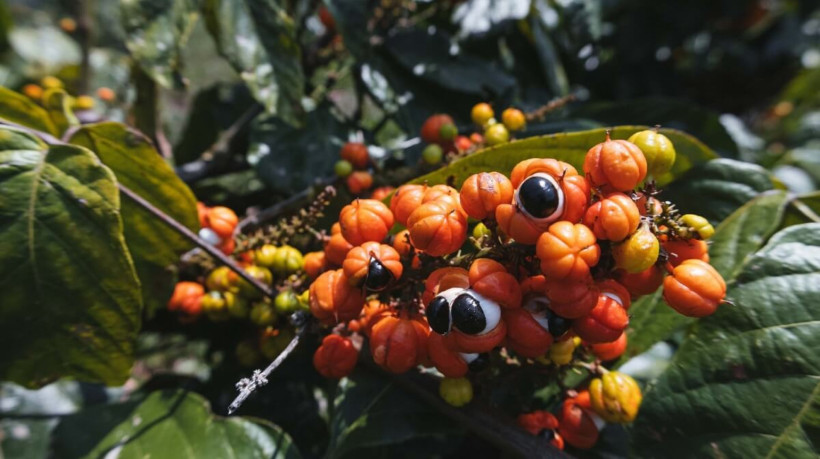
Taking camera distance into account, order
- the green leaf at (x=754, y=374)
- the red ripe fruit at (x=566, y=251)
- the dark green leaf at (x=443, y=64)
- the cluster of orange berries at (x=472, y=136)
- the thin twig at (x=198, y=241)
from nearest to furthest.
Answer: the red ripe fruit at (x=566, y=251)
the green leaf at (x=754, y=374)
the thin twig at (x=198, y=241)
the cluster of orange berries at (x=472, y=136)
the dark green leaf at (x=443, y=64)

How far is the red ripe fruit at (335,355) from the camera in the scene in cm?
134

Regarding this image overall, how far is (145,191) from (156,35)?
0.58 metres

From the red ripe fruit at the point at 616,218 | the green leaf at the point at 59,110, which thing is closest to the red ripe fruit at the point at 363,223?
the red ripe fruit at the point at 616,218

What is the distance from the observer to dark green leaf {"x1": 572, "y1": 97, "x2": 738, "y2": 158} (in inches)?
93.9

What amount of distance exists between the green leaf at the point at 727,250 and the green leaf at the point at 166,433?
3.39 feet

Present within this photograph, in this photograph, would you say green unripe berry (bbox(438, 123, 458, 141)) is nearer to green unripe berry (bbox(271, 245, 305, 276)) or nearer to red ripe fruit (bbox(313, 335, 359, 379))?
green unripe berry (bbox(271, 245, 305, 276))

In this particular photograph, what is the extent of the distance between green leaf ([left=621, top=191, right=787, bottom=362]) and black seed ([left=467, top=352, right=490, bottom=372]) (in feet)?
1.74

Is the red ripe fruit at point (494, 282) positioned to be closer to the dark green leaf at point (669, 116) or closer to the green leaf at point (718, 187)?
the green leaf at point (718, 187)

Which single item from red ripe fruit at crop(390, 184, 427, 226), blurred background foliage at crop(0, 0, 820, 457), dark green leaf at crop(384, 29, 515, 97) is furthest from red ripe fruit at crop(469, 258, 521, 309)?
dark green leaf at crop(384, 29, 515, 97)

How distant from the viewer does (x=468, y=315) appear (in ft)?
3.37

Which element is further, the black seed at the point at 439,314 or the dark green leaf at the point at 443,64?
the dark green leaf at the point at 443,64

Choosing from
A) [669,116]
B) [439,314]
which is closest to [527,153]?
[439,314]

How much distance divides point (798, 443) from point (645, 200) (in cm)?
59

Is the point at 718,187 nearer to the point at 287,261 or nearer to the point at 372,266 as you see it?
the point at 372,266
